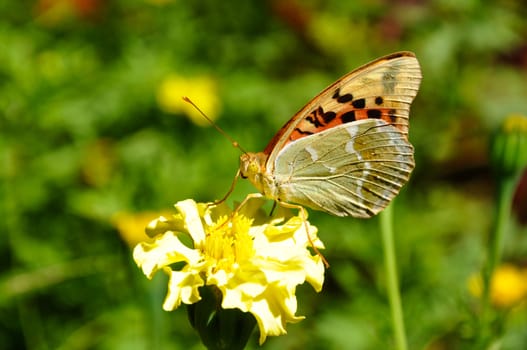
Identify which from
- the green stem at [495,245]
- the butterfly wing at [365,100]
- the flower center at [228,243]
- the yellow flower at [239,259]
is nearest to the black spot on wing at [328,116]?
the butterfly wing at [365,100]

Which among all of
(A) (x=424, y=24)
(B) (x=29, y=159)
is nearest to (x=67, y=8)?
(B) (x=29, y=159)

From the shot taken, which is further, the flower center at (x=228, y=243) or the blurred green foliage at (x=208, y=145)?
the blurred green foliage at (x=208, y=145)

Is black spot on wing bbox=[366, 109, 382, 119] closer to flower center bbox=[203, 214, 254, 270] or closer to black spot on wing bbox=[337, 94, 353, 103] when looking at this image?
black spot on wing bbox=[337, 94, 353, 103]

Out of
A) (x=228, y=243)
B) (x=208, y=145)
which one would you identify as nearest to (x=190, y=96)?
(x=208, y=145)

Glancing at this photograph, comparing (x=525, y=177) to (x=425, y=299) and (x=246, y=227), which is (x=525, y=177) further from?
(x=246, y=227)

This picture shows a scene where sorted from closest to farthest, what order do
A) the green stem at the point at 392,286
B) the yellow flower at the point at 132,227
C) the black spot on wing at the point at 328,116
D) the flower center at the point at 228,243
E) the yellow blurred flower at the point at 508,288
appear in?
the flower center at the point at 228,243, the green stem at the point at 392,286, the black spot on wing at the point at 328,116, the yellow flower at the point at 132,227, the yellow blurred flower at the point at 508,288

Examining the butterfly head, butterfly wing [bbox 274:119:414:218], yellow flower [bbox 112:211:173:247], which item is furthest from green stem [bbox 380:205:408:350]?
yellow flower [bbox 112:211:173:247]

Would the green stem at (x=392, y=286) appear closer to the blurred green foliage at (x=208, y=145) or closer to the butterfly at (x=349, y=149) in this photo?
the butterfly at (x=349, y=149)
